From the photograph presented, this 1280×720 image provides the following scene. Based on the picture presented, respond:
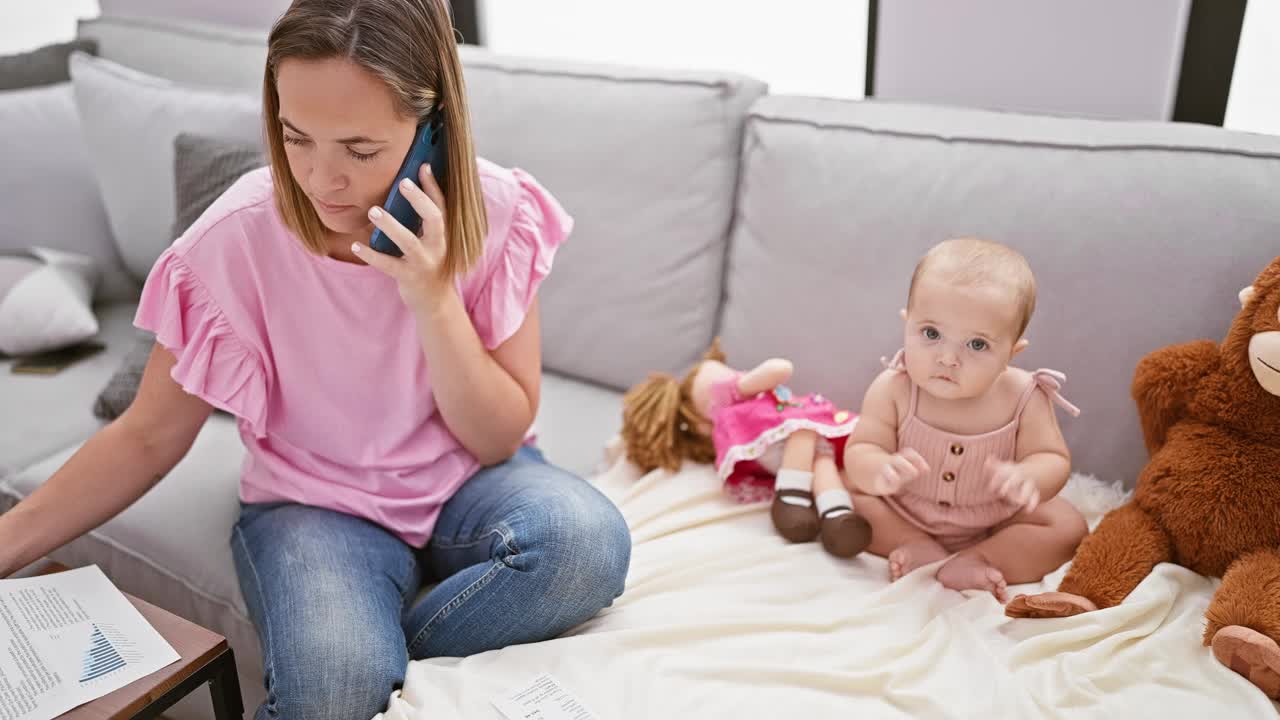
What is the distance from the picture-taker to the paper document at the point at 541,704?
3.34 ft

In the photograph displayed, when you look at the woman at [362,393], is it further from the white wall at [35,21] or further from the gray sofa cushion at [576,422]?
the white wall at [35,21]

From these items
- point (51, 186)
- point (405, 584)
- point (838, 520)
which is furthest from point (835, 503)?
point (51, 186)

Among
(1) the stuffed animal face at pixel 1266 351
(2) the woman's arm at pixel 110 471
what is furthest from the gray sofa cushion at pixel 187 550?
(1) the stuffed animal face at pixel 1266 351

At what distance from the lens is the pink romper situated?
123cm

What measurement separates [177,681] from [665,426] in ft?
2.43

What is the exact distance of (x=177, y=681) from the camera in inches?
38.8

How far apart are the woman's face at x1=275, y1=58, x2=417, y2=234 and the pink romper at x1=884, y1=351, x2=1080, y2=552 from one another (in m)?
Answer: 0.68

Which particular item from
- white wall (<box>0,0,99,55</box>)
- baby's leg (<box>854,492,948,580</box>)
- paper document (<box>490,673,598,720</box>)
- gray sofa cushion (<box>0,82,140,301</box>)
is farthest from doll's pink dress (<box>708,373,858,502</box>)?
white wall (<box>0,0,99,55</box>)

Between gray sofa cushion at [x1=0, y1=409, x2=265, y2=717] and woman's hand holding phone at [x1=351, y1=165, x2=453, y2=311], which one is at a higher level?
woman's hand holding phone at [x1=351, y1=165, x2=453, y2=311]

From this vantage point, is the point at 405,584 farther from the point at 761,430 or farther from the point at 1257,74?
the point at 1257,74

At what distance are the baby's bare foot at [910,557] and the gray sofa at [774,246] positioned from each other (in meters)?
0.28

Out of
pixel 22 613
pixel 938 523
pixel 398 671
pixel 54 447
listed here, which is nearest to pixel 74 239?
pixel 54 447

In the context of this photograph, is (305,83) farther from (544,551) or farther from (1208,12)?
(1208,12)

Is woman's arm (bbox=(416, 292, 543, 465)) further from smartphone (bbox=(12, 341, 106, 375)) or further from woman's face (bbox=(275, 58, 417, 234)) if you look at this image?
smartphone (bbox=(12, 341, 106, 375))
